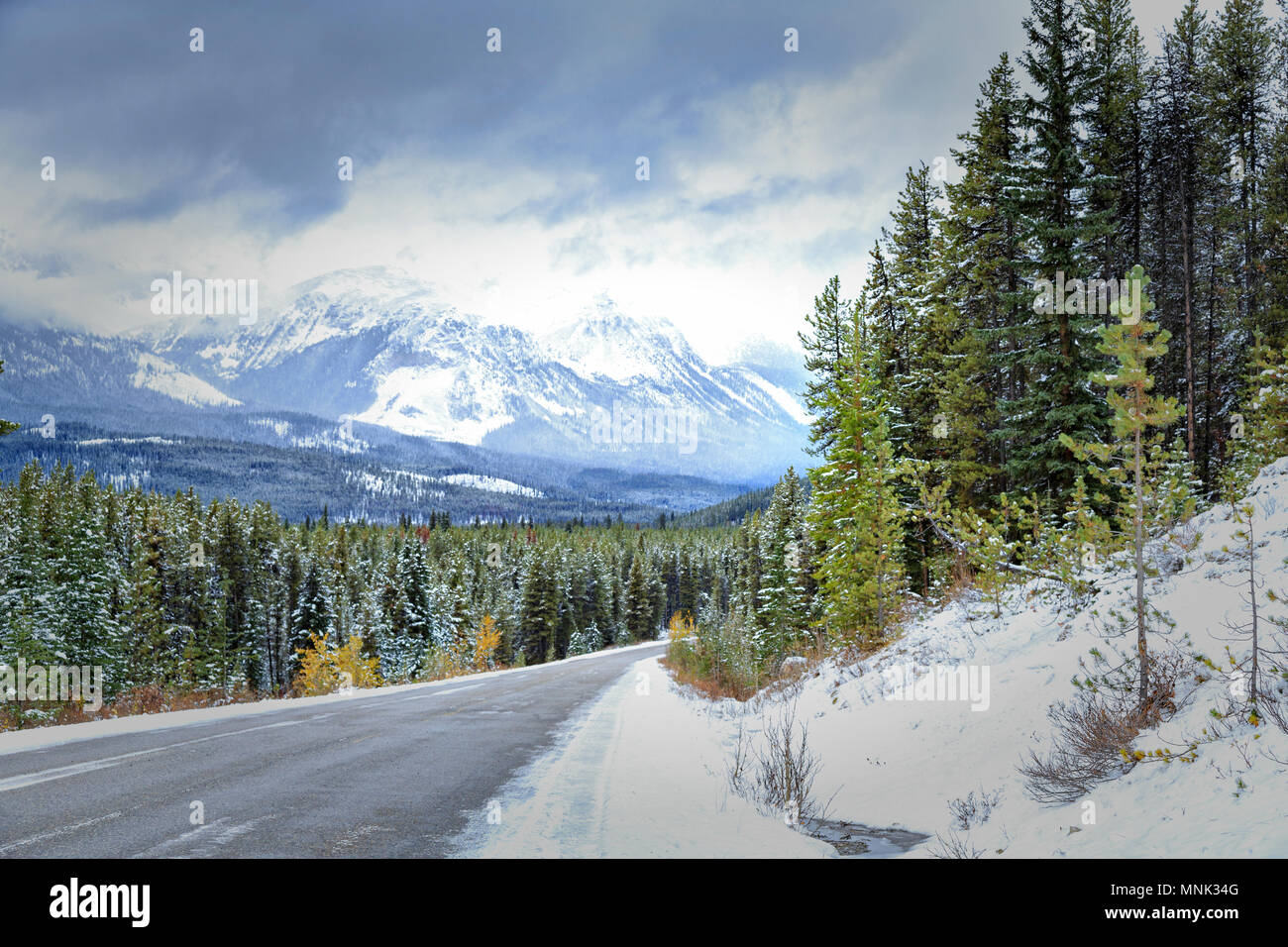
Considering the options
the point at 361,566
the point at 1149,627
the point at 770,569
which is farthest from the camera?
the point at 361,566

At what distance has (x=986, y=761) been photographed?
847 cm

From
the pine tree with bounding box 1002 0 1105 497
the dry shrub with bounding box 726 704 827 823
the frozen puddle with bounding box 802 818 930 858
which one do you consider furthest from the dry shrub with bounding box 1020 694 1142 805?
the pine tree with bounding box 1002 0 1105 497

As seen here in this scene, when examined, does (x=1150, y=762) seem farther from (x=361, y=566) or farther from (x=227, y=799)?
(x=361, y=566)

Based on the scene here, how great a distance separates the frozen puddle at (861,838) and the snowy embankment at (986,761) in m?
0.23

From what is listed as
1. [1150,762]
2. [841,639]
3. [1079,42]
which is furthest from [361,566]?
[1150,762]

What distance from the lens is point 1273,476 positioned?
1020cm

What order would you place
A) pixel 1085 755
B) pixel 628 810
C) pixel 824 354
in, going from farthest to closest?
pixel 824 354 < pixel 1085 755 < pixel 628 810

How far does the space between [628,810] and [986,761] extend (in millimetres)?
4440

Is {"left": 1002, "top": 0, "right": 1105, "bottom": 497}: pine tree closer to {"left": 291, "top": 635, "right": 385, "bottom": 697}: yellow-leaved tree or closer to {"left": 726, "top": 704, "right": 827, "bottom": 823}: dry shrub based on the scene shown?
{"left": 726, "top": 704, "right": 827, "bottom": 823}: dry shrub

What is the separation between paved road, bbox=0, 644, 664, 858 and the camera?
519 cm

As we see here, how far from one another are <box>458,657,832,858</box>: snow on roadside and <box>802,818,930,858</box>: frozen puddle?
667 millimetres

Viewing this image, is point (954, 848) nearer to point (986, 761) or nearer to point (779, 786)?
point (779, 786)

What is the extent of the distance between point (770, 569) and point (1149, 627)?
3271 cm

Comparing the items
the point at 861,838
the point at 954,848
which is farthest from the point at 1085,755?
the point at 861,838
